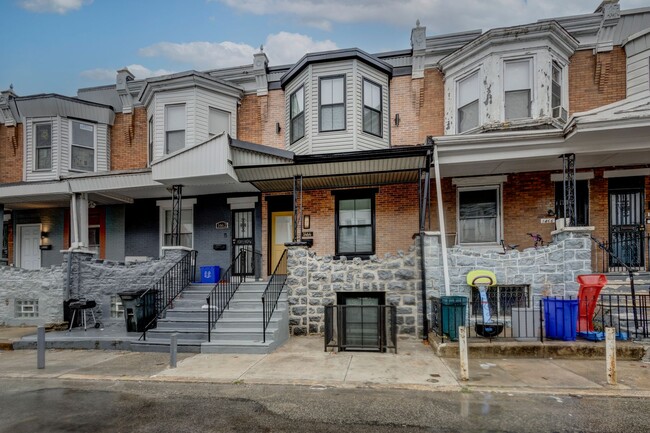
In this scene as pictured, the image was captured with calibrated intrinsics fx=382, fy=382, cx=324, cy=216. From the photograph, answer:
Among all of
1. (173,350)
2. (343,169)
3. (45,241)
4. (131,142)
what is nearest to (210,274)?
(173,350)

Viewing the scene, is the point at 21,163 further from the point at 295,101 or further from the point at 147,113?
the point at 295,101

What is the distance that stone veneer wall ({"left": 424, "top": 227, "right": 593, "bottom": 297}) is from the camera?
926 centimetres

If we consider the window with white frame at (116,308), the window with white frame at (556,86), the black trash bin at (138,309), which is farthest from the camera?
the window with white frame at (116,308)

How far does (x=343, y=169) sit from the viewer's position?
11.0 meters

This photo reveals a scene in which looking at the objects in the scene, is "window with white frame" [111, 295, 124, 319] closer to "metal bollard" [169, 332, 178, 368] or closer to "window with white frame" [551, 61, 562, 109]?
"metal bollard" [169, 332, 178, 368]

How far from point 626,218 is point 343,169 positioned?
865 centimetres

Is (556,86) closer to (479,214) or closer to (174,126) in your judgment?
(479,214)

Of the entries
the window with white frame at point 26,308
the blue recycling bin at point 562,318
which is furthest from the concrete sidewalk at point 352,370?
the window with white frame at point 26,308

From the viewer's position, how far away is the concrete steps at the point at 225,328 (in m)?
8.76

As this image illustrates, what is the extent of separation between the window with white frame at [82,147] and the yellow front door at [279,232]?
25.5 feet

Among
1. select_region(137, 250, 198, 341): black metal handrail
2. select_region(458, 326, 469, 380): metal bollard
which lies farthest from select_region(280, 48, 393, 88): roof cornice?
select_region(458, 326, 469, 380): metal bollard

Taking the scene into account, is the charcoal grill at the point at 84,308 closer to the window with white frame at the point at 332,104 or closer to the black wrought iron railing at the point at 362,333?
the black wrought iron railing at the point at 362,333

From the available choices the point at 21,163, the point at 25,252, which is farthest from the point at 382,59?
the point at 25,252

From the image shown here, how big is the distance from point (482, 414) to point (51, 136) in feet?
54.8
